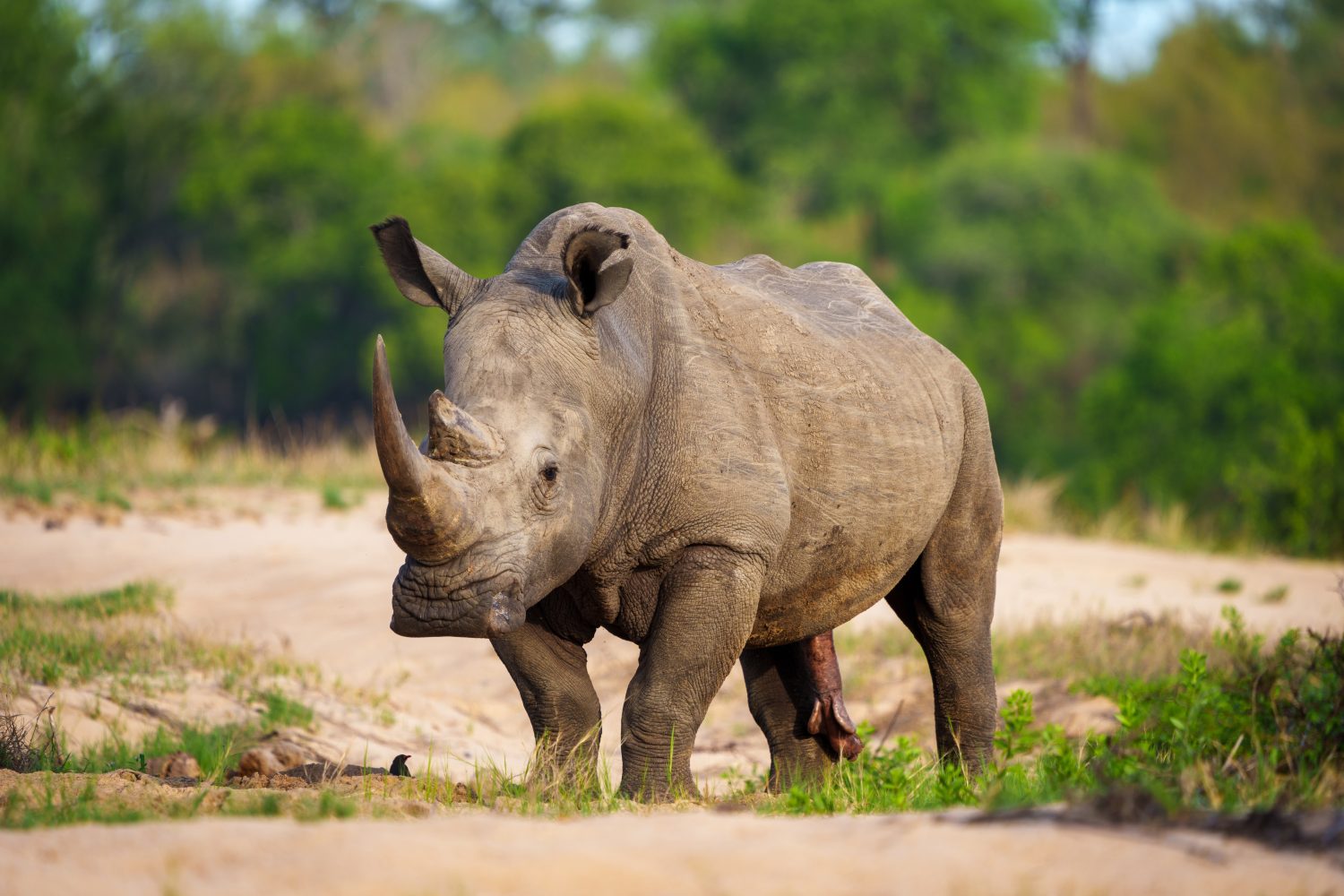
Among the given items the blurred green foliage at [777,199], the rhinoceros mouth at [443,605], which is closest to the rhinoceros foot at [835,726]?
the rhinoceros mouth at [443,605]

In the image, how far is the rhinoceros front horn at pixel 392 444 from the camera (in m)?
4.77

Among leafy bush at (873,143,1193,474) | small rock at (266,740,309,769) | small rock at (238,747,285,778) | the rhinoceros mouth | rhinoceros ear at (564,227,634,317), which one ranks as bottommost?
small rock at (266,740,309,769)

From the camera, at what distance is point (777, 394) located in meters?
6.16

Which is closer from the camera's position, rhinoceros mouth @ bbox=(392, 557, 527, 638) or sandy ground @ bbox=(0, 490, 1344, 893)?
sandy ground @ bbox=(0, 490, 1344, 893)

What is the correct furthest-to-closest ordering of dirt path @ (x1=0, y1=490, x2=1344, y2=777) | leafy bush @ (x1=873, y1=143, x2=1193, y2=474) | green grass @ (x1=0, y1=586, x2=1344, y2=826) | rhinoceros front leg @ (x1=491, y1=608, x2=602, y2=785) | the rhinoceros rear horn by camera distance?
1. leafy bush @ (x1=873, y1=143, x2=1193, y2=474)
2. dirt path @ (x1=0, y1=490, x2=1344, y2=777)
3. rhinoceros front leg @ (x1=491, y1=608, x2=602, y2=785)
4. the rhinoceros rear horn
5. green grass @ (x1=0, y1=586, x2=1344, y2=826)

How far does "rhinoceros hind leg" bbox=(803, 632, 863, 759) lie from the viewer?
7008mm

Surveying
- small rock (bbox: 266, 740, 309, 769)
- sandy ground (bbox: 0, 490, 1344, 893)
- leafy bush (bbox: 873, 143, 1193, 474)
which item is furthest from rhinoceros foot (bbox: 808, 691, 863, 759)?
leafy bush (bbox: 873, 143, 1193, 474)

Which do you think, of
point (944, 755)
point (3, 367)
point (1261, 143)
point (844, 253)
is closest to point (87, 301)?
point (3, 367)

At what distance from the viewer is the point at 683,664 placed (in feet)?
18.6

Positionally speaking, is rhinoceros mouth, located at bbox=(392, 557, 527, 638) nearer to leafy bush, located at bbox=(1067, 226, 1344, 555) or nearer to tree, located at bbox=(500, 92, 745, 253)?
leafy bush, located at bbox=(1067, 226, 1344, 555)

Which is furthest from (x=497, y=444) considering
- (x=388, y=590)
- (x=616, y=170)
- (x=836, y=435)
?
(x=616, y=170)

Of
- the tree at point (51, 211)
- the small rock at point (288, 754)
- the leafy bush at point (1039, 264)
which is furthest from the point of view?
the leafy bush at point (1039, 264)

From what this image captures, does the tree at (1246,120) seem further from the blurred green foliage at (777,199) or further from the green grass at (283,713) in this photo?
the green grass at (283,713)

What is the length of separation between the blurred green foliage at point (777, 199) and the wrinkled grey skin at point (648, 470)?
17864mm
